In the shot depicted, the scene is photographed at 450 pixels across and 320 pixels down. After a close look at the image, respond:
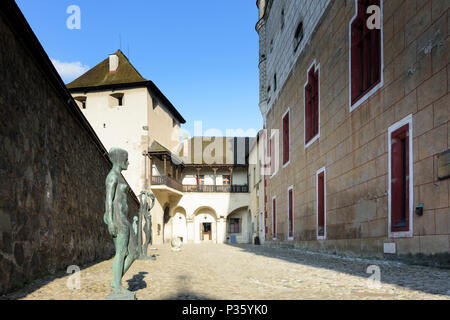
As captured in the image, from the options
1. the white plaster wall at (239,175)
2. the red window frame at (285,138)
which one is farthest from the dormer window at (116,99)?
the red window frame at (285,138)

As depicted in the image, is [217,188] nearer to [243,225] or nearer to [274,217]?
[243,225]

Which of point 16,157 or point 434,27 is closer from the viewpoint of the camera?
point 16,157

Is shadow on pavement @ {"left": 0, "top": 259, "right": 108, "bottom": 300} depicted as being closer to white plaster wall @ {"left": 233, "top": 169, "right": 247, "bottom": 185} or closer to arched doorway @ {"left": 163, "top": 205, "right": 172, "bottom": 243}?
arched doorway @ {"left": 163, "top": 205, "right": 172, "bottom": 243}

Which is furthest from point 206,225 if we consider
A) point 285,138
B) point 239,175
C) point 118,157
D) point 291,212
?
point 118,157

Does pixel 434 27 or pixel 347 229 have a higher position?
pixel 434 27

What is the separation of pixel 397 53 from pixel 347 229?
4.91 meters

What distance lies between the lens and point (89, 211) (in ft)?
32.8

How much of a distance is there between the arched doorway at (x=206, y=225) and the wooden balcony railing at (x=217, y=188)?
7.39 ft

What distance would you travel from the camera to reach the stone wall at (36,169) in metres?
5.19

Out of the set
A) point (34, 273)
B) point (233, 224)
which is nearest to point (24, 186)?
point (34, 273)

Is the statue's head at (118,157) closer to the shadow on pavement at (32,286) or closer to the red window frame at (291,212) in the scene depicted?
the shadow on pavement at (32,286)
